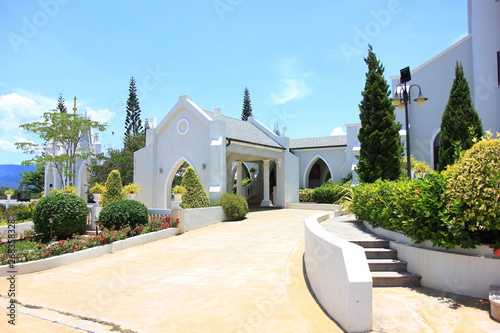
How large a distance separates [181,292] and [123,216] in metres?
7.21

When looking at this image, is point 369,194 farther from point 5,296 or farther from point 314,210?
point 314,210

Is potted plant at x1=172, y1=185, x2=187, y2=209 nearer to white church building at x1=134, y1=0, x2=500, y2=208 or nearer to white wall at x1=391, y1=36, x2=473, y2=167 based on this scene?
white church building at x1=134, y1=0, x2=500, y2=208

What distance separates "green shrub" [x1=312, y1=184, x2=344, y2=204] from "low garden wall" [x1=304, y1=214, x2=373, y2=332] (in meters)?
18.5

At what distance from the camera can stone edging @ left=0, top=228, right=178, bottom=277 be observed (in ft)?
30.3

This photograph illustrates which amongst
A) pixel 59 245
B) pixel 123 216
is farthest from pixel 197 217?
pixel 59 245

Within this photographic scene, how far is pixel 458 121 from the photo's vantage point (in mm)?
14438

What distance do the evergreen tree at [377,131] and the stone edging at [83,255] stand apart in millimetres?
8690

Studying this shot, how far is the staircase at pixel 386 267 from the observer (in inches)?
248

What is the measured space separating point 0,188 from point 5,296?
49359 mm

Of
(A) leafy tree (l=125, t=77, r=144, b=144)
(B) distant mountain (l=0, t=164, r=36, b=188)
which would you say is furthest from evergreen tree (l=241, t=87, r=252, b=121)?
(B) distant mountain (l=0, t=164, r=36, b=188)

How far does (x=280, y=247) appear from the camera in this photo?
1080 cm

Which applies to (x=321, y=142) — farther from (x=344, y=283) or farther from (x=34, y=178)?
(x=34, y=178)

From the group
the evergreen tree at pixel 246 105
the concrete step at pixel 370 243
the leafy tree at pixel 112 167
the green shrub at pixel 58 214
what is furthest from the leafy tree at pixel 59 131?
the evergreen tree at pixel 246 105

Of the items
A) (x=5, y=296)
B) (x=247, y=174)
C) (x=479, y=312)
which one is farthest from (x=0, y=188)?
(x=479, y=312)
